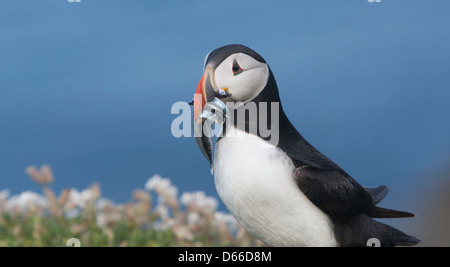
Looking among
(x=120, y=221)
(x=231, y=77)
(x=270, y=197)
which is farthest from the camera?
(x=120, y=221)

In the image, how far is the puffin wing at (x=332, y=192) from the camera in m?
3.39

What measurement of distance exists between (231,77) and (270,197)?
771mm

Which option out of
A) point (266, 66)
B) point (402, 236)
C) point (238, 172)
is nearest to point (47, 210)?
point (238, 172)

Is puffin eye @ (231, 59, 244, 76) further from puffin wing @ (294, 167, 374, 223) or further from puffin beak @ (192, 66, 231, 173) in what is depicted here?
puffin wing @ (294, 167, 374, 223)

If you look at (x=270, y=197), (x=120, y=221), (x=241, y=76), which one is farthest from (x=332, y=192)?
(x=120, y=221)

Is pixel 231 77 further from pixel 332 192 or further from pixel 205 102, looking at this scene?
pixel 332 192

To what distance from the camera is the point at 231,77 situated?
3.48 m

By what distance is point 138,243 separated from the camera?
4.10 m

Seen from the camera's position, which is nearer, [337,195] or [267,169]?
[267,169]

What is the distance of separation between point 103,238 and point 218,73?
1.52 meters

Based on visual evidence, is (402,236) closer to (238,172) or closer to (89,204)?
(238,172)

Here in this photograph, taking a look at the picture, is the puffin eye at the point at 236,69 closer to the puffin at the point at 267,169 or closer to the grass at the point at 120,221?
the puffin at the point at 267,169

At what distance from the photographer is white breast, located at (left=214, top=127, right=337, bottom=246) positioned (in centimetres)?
337

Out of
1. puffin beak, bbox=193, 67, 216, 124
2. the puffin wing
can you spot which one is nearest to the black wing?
the puffin wing
